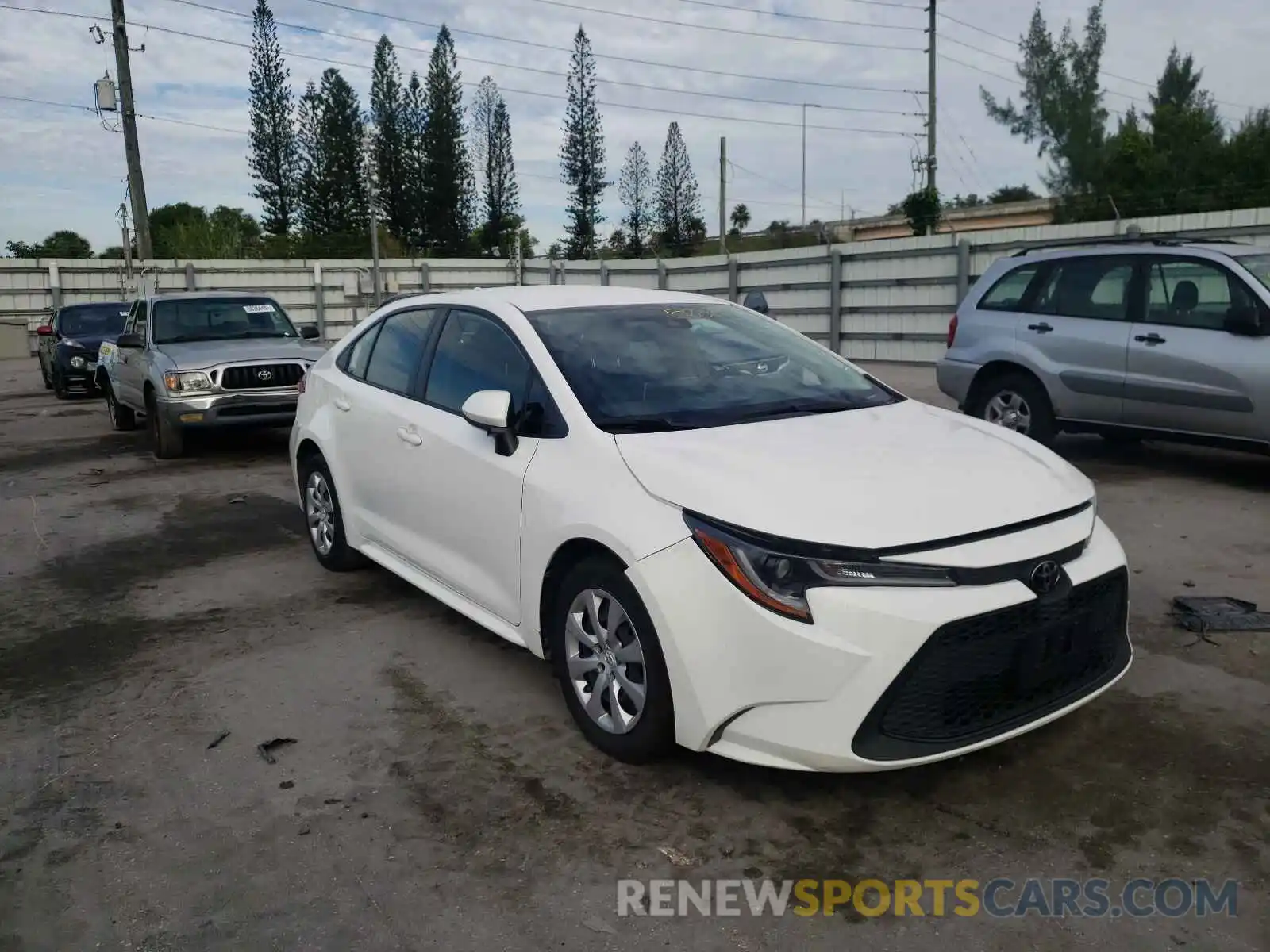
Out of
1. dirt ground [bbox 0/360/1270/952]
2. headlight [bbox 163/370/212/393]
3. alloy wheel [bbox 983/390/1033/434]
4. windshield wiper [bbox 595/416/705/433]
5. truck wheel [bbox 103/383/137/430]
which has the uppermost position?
windshield wiper [bbox 595/416/705/433]

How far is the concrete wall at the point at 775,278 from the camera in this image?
17062mm

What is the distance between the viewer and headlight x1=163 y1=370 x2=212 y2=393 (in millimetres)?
9797

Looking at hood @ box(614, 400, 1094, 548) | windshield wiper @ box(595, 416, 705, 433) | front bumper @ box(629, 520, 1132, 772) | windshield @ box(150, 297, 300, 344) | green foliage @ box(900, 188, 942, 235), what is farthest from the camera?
green foliage @ box(900, 188, 942, 235)

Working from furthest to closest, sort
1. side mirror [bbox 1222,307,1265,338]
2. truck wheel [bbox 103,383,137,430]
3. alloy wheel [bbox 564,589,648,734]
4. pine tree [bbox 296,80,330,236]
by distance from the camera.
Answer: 1. pine tree [bbox 296,80,330,236]
2. truck wheel [bbox 103,383,137,430]
3. side mirror [bbox 1222,307,1265,338]
4. alloy wheel [bbox 564,589,648,734]

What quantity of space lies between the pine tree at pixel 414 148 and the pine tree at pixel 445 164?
19cm

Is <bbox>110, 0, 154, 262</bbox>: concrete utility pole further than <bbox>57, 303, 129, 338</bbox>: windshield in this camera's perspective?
Yes

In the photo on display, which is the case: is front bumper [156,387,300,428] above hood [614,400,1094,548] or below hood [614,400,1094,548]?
below

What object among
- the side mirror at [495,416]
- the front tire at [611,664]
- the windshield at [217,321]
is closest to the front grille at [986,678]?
the front tire at [611,664]

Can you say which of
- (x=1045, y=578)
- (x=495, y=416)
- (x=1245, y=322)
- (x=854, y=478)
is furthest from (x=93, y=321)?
(x=1045, y=578)

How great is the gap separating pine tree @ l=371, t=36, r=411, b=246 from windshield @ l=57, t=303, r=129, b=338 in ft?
113

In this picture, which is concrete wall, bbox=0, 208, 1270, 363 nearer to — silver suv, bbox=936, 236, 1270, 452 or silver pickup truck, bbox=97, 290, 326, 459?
silver suv, bbox=936, 236, 1270, 452

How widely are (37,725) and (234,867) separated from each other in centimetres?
157

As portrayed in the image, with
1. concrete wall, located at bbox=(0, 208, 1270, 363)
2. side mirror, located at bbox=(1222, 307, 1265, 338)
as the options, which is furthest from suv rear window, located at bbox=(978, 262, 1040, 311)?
concrete wall, located at bbox=(0, 208, 1270, 363)

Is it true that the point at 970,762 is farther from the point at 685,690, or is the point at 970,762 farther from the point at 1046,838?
the point at 685,690
